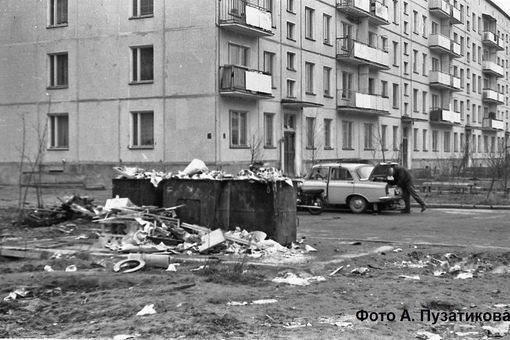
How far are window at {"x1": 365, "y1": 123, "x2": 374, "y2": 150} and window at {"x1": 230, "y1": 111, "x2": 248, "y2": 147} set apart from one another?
49.1 feet

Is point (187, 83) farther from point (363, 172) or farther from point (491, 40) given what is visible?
point (491, 40)

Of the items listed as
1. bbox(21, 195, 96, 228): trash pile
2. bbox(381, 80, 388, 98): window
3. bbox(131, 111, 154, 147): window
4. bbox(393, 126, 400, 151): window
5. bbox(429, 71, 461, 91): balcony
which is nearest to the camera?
bbox(21, 195, 96, 228): trash pile

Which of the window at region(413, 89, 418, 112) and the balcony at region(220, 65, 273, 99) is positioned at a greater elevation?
the window at region(413, 89, 418, 112)

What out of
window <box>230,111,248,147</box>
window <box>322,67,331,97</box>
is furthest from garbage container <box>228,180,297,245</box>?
window <box>322,67,331,97</box>

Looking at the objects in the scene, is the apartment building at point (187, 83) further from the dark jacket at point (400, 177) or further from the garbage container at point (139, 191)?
the garbage container at point (139, 191)

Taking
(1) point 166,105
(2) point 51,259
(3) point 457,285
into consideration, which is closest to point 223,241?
(2) point 51,259

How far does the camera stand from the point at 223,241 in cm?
1179

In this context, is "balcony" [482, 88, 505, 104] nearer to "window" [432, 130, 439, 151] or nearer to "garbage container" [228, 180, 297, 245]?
"window" [432, 130, 439, 151]

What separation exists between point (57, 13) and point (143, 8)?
5479 mm

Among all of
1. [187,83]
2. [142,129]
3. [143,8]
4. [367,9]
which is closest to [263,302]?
[187,83]

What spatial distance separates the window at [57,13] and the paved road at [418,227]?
19.4 metres

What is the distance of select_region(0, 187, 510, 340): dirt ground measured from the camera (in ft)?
21.5

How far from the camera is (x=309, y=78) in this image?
124ft

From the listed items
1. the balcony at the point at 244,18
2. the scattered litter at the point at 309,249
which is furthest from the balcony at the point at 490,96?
the scattered litter at the point at 309,249
